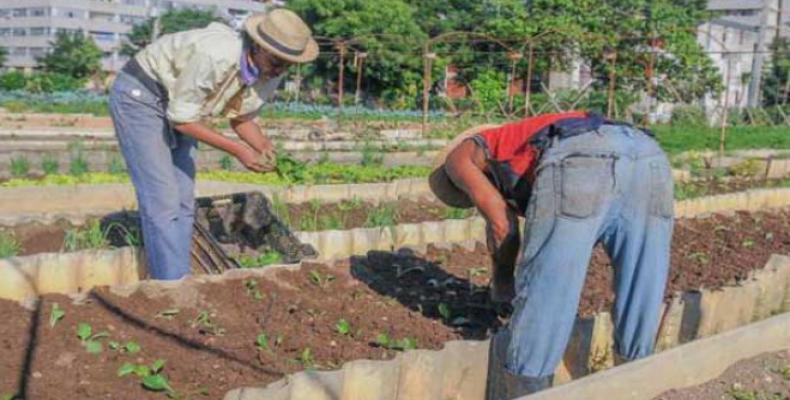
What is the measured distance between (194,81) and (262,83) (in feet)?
1.10

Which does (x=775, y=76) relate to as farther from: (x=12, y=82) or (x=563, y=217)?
(x=563, y=217)

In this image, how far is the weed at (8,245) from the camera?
4.47 metres

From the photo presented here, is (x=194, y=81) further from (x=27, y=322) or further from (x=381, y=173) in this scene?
(x=381, y=173)

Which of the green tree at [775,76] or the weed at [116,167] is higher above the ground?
the weed at [116,167]

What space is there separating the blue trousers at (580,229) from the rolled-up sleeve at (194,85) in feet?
4.99

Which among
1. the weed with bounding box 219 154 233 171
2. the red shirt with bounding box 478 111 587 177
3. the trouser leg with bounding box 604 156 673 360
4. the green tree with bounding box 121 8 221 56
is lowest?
the green tree with bounding box 121 8 221 56

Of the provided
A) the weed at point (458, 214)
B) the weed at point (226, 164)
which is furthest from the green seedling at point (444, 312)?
the weed at point (226, 164)

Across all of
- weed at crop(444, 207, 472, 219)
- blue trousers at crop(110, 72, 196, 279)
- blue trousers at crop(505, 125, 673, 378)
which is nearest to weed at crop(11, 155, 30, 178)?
weed at crop(444, 207, 472, 219)

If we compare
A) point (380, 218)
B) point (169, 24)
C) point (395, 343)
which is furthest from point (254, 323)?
point (169, 24)

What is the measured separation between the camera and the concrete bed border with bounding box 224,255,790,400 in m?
2.80

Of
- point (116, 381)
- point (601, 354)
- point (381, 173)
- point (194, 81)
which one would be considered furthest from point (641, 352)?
point (381, 173)

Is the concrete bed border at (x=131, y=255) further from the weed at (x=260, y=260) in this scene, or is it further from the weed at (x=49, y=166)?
the weed at (x=49, y=166)

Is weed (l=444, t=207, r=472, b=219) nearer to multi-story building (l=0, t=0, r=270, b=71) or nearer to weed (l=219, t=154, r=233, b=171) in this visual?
weed (l=219, t=154, r=233, b=171)

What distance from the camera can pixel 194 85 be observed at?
3.84 m
